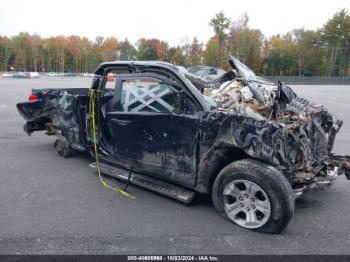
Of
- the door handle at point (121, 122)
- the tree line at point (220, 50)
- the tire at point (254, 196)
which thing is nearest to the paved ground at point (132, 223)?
the tire at point (254, 196)

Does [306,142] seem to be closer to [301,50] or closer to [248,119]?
[248,119]

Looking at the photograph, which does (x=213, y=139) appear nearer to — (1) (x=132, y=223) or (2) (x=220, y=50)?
(1) (x=132, y=223)

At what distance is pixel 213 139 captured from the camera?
147 inches

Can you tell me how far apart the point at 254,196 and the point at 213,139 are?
76 cm

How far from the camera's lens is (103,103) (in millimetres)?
5160

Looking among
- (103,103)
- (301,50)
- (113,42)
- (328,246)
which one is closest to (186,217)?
(328,246)

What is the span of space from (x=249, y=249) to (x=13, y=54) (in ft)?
382

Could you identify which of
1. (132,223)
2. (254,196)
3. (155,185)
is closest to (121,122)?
(155,185)

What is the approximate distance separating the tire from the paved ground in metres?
0.13

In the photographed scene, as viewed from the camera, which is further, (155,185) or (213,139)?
(155,185)

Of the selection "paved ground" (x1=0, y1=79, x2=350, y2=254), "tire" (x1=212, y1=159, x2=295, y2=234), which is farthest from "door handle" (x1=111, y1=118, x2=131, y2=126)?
"tire" (x1=212, y1=159, x2=295, y2=234)

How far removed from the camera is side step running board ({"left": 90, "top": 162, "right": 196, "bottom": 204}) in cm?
410

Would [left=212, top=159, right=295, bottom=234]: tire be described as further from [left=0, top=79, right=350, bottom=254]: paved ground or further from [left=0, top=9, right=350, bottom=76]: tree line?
[left=0, top=9, right=350, bottom=76]: tree line

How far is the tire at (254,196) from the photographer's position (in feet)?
11.1
